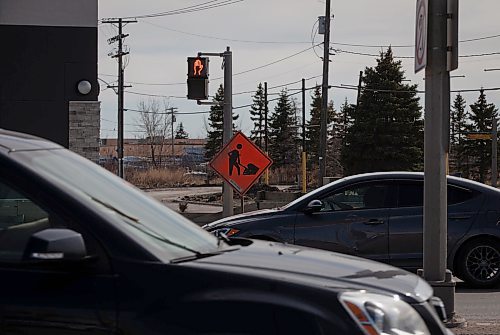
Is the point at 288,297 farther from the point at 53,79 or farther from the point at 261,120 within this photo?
the point at 261,120

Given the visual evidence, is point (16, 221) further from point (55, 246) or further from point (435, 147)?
Result: point (435, 147)

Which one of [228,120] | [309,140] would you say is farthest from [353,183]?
[309,140]

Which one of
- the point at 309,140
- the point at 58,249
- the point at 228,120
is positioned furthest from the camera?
the point at 309,140

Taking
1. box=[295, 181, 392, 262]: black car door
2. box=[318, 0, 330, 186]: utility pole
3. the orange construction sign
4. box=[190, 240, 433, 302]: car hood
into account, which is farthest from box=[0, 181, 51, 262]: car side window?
box=[318, 0, 330, 186]: utility pole

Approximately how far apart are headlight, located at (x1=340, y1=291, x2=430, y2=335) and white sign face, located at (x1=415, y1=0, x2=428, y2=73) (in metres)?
4.56

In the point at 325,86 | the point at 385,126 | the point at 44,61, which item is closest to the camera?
the point at 44,61

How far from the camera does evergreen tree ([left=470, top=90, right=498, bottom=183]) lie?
67.7m

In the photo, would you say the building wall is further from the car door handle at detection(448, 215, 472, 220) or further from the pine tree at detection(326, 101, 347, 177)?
the pine tree at detection(326, 101, 347, 177)

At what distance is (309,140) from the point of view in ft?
257

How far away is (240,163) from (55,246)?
14265 millimetres

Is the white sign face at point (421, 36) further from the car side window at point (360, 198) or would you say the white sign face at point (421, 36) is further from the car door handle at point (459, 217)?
the car door handle at point (459, 217)

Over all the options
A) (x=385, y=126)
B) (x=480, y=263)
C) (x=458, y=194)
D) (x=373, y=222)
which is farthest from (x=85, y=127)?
(x=385, y=126)

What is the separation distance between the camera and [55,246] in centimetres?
355

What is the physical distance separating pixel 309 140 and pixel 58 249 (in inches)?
2960
